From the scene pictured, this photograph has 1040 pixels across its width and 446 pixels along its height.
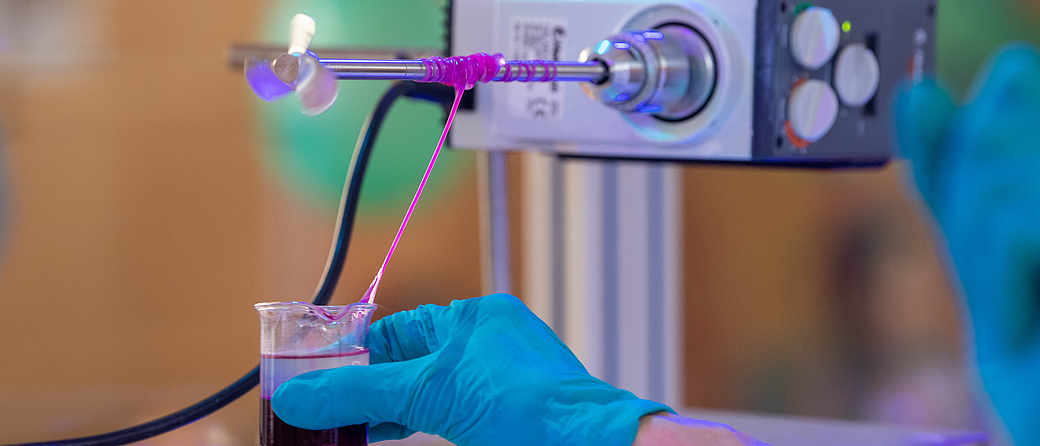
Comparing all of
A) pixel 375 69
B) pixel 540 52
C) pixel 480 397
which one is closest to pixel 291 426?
pixel 480 397

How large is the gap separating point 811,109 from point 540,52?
260mm

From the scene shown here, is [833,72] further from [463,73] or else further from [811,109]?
[463,73]

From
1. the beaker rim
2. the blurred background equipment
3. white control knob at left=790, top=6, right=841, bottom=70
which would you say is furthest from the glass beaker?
the blurred background equipment

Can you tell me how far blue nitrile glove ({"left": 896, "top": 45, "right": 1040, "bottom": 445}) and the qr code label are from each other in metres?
0.45

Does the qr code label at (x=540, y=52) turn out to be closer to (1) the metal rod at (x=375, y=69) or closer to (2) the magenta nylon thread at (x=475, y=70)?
(2) the magenta nylon thread at (x=475, y=70)

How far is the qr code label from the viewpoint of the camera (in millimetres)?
879

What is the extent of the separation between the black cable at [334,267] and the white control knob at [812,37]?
344 millimetres

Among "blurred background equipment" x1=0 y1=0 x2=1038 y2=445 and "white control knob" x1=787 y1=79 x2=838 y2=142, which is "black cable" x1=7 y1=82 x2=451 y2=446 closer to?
"white control knob" x1=787 y1=79 x2=838 y2=142

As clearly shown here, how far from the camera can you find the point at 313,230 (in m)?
2.59

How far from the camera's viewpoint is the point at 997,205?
0.43 m

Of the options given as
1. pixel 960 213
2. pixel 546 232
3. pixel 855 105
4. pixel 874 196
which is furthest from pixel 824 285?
pixel 960 213

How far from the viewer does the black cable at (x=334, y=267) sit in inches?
27.5

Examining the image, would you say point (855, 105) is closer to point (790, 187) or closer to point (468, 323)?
point (468, 323)

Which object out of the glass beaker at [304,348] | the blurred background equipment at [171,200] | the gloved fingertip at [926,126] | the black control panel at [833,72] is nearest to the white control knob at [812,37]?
the black control panel at [833,72]
